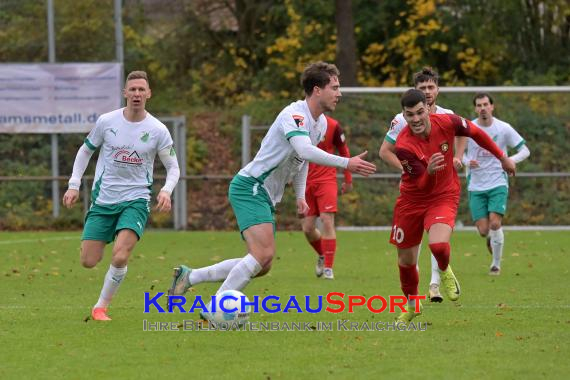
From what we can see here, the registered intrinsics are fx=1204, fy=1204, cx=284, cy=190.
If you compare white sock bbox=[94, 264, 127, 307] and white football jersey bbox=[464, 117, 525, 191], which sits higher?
white football jersey bbox=[464, 117, 525, 191]

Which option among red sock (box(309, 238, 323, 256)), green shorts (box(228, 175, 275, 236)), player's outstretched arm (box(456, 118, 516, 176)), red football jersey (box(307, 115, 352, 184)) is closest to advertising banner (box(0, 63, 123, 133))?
red football jersey (box(307, 115, 352, 184))

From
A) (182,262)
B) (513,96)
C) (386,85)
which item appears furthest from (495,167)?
(386,85)

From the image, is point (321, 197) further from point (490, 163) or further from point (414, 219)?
point (414, 219)

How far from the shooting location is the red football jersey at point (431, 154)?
362 inches


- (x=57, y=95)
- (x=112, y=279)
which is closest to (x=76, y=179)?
(x=112, y=279)

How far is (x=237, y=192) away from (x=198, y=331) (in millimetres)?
1122

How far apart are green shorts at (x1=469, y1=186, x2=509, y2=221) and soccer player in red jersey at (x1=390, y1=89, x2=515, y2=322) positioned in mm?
4740

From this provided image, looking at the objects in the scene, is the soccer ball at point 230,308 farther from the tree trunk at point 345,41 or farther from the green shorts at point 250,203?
the tree trunk at point 345,41

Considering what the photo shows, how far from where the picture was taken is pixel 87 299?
11.6 m

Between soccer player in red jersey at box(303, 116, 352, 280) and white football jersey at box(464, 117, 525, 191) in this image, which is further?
white football jersey at box(464, 117, 525, 191)

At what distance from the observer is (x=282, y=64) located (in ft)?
90.1

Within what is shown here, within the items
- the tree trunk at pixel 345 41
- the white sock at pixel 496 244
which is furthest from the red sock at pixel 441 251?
the tree trunk at pixel 345 41

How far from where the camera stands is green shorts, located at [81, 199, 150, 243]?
9766 millimetres

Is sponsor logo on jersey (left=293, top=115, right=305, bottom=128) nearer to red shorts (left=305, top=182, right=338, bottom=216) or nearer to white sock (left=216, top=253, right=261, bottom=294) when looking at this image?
white sock (left=216, top=253, right=261, bottom=294)
